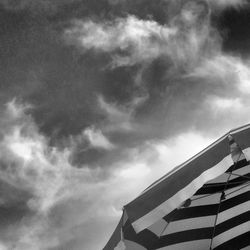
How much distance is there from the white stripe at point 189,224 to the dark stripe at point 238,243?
0.44 meters

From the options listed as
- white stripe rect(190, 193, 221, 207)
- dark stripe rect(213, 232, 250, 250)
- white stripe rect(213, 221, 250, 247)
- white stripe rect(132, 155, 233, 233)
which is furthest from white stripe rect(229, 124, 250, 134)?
dark stripe rect(213, 232, 250, 250)

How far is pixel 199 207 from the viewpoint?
5.05m

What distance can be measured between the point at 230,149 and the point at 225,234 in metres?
2.20

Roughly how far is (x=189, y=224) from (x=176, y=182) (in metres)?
1.67

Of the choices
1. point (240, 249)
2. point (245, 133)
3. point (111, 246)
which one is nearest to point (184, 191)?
point (245, 133)

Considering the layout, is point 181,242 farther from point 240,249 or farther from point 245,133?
point 245,133

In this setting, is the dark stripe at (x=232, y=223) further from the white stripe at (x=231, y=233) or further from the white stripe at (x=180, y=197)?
the white stripe at (x=180, y=197)

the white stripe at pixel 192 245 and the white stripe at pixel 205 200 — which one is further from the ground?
the white stripe at pixel 205 200

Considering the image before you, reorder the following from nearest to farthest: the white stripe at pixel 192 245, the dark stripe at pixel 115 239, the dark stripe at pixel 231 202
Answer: the dark stripe at pixel 115 239 → the white stripe at pixel 192 245 → the dark stripe at pixel 231 202

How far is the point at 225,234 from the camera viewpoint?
5.27m

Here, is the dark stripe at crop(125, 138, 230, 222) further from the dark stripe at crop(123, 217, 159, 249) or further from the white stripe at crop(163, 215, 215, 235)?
the white stripe at crop(163, 215, 215, 235)

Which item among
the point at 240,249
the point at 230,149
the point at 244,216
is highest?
the point at 230,149

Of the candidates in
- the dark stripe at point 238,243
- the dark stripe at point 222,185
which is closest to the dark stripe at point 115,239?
the dark stripe at point 222,185

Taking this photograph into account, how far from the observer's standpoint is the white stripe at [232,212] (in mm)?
5184
